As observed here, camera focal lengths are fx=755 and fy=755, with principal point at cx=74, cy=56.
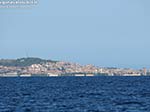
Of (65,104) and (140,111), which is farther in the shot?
(65,104)

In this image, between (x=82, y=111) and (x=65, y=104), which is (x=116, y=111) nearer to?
(x=82, y=111)

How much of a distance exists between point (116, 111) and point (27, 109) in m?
11.4

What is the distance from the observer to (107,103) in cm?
9956

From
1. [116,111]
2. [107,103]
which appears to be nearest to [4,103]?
[107,103]

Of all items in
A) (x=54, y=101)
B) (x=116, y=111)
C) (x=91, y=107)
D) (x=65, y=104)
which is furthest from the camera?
(x=54, y=101)

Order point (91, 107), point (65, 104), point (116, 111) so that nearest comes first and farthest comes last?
point (116, 111), point (91, 107), point (65, 104)

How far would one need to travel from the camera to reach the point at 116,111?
85.8 m

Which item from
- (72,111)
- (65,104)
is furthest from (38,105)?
(72,111)

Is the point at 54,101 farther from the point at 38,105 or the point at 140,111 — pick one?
the point at 140,111

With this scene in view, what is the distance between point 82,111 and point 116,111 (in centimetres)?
397

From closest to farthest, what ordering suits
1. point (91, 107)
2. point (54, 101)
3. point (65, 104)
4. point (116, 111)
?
1. point (116, 111)
2. point (91, 107)
3. point (65, 104)
4. point (54, 101)

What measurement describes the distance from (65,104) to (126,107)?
33.3 ft

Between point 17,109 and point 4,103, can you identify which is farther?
point 4,103

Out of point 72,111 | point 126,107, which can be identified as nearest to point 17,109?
point 72,111
